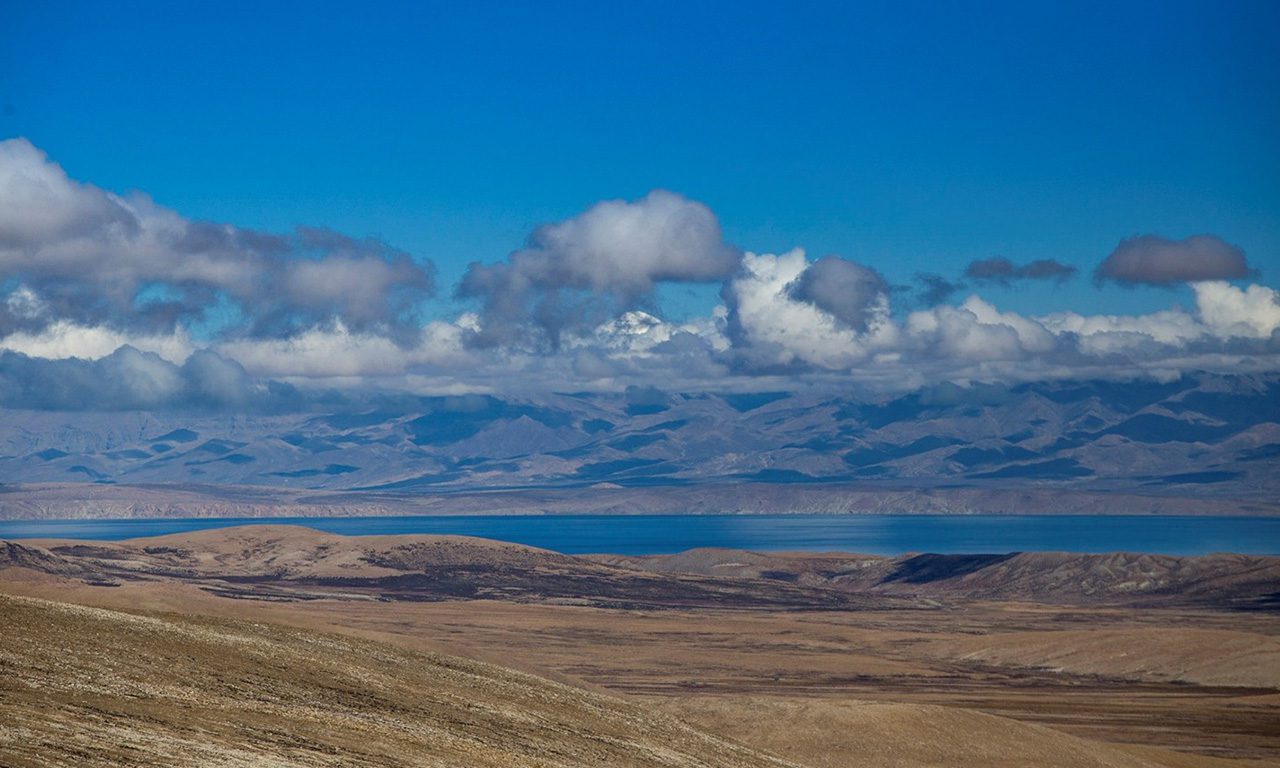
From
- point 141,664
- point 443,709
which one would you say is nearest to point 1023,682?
point 443,709

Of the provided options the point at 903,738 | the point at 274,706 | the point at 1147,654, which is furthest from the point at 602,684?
the point at 274,706

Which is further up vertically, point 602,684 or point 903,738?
point 903,738

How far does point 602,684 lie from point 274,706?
58251 mm

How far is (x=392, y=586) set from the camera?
195 meters

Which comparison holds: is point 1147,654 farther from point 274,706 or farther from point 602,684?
point 274,706

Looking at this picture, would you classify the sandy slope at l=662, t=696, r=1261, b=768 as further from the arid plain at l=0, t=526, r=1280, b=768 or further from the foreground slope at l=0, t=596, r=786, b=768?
the foreground slope at l=0, t=596, r=786, b=768

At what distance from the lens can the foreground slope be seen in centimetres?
3350

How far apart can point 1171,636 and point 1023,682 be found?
1831cm

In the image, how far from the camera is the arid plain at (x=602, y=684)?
127 feet

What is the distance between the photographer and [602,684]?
9925 centimetres

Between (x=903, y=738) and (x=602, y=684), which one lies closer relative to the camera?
(x=903, y=738)

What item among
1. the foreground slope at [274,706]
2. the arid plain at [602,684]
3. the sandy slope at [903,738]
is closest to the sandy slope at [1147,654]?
the arid plain at [602,684]

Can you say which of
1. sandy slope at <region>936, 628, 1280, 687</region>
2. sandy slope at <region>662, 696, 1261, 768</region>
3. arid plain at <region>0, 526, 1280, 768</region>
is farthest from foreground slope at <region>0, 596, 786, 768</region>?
sandy slope at <region>936, 628, 1280, 687</region>

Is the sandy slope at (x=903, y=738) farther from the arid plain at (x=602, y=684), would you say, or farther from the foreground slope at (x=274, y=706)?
the foreground slope at (x=274, y=706)
